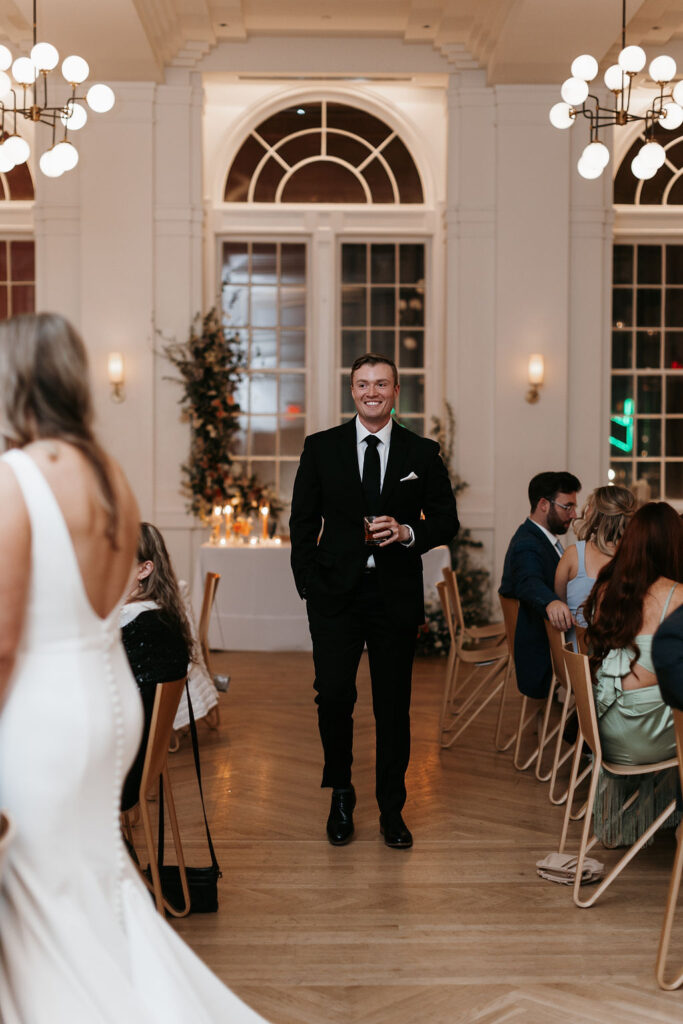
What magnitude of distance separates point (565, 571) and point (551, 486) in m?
0.58

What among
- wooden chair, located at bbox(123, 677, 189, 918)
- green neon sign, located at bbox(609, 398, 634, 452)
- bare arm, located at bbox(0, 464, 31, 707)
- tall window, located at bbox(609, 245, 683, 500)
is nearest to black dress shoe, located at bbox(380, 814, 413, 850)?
wooden chair, located at bbox(123, 677, 189, 918)

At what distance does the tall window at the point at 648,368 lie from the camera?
10.1 meters

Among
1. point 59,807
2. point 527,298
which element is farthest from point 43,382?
point 527,298

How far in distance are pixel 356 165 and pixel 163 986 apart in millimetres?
9207

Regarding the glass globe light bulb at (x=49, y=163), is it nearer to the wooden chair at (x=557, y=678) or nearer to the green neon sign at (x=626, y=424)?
the wooden chair at (x=557, y=678)

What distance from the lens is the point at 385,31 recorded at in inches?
368

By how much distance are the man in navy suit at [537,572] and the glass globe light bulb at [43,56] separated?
3.76 meters

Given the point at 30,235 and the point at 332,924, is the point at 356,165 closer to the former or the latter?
the point at 30,235

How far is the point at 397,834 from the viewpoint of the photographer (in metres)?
4.07

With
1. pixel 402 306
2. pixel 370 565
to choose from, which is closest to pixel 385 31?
pixel 402 306

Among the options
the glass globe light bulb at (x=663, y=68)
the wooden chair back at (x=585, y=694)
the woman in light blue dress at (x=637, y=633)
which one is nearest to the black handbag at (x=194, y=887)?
the wooden chair back at (x=585, y=694)

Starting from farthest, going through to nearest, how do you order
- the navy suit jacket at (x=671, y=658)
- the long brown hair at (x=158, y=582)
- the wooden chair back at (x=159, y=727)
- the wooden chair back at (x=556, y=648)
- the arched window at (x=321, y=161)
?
the arched window at (x=321, y=161) < the wooden chair back at (x=556, y=648) < the long brown hair at (x=158, y=582) < the wooden chair back at (x=159, y=727) < the navy suit jacket at (x=671, y=658)

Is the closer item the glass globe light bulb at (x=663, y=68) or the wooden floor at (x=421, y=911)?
the wooden floor at (x=421, y=911)

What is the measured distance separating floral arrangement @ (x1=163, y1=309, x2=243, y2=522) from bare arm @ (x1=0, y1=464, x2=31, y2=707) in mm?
7550
